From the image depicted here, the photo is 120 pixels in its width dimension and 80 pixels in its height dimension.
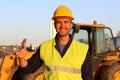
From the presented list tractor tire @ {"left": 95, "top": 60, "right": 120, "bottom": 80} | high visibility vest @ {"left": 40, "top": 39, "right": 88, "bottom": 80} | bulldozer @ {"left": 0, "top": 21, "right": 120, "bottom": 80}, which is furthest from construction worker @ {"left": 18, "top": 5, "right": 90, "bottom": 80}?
tractor tire @ {"left": 95, "top": 60, "right": 120, "bottom": 80}

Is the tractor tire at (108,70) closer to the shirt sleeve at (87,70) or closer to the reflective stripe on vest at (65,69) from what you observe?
the shirt sleeve at (87,70)

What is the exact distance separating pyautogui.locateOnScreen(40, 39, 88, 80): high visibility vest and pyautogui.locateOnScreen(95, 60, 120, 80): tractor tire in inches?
215

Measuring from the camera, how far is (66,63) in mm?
4488

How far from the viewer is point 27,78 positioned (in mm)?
8859

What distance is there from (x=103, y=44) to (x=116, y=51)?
0.52m

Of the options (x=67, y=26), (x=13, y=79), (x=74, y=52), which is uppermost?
(x=67, y=26)

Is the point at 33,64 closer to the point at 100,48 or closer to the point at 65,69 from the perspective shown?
the point at 65,69

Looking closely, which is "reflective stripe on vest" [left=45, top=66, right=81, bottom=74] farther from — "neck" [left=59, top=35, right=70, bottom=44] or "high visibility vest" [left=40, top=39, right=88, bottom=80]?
"neck" [left=59, top=35, right=70, bottom=44]

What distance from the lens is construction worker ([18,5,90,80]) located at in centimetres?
448

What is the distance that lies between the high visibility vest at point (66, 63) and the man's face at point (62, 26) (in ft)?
0.56

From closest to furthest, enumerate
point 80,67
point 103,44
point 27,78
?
point 80,67, point 27,78, point 103,44

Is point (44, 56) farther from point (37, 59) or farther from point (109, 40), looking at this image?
point (109, 40)

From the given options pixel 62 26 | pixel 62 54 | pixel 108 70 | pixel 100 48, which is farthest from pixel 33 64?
pixel 100 48

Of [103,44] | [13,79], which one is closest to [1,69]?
[13,79]
